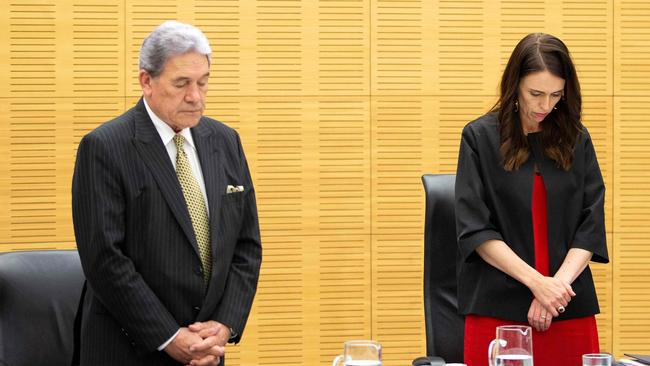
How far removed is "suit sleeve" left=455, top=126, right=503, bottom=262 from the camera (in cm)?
306

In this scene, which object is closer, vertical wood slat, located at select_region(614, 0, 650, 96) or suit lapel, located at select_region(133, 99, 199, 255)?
suit lapel, located at select_region(133, 99, 199, 255)

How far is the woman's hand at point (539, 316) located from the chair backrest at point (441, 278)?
0.35 meters

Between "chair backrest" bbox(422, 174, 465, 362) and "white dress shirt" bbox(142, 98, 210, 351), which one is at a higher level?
"white dress shirt" bbox(142, 98, 210, 351)

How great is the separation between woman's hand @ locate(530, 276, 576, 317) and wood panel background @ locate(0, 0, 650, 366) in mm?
2257

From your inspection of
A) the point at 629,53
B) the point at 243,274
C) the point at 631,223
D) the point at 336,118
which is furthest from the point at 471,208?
the point at 629,53


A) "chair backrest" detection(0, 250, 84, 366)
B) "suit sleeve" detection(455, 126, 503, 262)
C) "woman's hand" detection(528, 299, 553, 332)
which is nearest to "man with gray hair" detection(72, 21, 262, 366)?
"chair backrest" detection(0, 250, 84, 366)

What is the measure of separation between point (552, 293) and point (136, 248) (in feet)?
4.23

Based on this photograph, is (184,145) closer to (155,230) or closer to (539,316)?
(155,230)

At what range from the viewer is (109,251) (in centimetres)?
262

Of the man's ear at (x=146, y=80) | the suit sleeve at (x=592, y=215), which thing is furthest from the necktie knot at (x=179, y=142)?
the suit sleeve at (x=592, y=215)

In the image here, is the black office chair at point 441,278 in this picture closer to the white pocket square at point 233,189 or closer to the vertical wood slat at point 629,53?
the white pocket square at point 233,189

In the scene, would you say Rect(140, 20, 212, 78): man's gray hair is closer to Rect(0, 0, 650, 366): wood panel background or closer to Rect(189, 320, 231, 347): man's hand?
Rect(189, 320, 231, 347): man's hand

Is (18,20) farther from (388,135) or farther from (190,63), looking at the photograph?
(190,63)

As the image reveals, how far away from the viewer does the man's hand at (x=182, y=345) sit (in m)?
2.64
